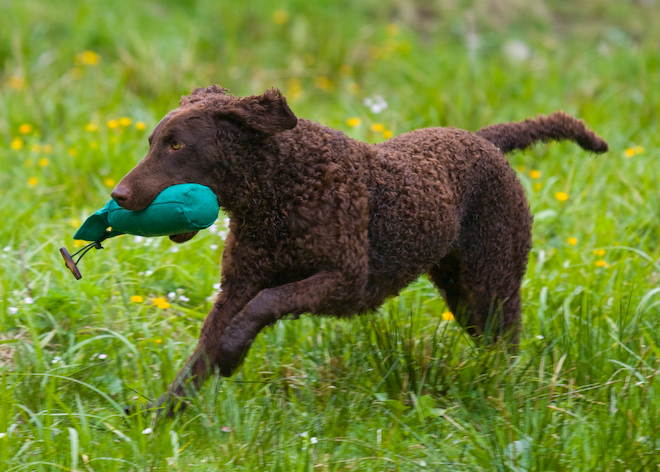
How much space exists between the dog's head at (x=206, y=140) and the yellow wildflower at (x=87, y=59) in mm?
4720

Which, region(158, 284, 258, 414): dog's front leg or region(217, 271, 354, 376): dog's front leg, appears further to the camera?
region(158, 284, 258, 414): dog's front leg

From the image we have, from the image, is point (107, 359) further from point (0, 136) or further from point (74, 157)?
point (0, 136)

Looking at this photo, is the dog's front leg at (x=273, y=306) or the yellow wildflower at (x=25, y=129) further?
the yellow wildflower at (x=25, y=129)

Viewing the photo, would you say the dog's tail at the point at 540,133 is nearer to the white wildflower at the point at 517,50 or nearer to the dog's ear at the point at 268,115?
the dog's ear at the point at 268,115

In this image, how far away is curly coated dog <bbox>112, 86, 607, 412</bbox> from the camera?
2629mm

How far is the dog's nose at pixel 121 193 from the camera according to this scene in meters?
2.53

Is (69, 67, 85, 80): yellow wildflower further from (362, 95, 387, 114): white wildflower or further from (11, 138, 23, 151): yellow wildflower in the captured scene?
(362, 95, 387, 114): white wildflower

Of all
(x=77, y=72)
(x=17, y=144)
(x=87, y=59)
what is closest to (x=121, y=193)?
(x=17, y=144)

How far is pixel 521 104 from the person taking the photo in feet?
21.3

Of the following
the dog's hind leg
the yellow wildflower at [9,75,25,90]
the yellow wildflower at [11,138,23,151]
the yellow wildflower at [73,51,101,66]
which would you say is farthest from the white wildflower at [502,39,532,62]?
the dog's hind leg

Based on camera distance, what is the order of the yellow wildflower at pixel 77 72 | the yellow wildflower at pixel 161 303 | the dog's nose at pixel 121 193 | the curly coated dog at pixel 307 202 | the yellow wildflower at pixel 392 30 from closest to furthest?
the dog's nose at pixel 121 193 < the curly coated dog at pixel 307 202 < the yellow wildflower at pixel 161 303 < the yellow wildflower at pixel 77 72 < the yellow wildflower at pixel 392 30

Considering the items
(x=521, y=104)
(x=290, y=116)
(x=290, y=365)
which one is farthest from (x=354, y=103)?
(x=290, y=116)

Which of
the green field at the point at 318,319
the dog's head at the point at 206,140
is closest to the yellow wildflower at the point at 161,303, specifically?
the green field at the point at 318,319

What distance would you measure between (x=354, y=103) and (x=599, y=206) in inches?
94.7
